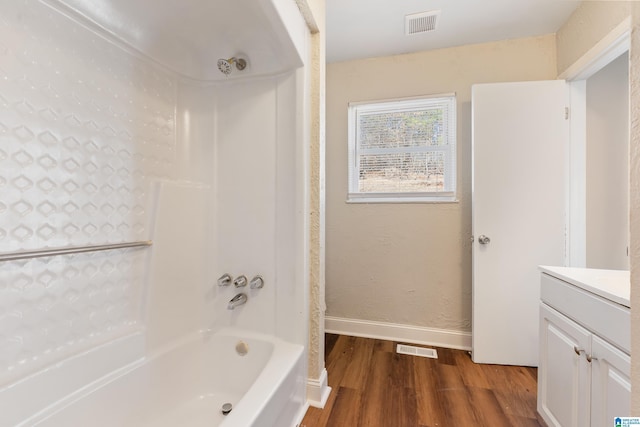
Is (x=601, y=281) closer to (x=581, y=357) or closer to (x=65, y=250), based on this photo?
(x=581, y=357)

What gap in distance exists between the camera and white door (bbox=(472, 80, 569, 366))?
76.1 inches

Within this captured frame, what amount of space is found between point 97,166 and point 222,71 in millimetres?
848

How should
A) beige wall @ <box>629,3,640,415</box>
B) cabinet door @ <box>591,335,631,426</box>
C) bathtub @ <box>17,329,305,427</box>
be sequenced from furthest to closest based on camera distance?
bathtub @ <box>17,329,305,427</box> < cabinet door @ <box>591,335,631,426</box> < beige wall @ <box>629,3,640,415</box>

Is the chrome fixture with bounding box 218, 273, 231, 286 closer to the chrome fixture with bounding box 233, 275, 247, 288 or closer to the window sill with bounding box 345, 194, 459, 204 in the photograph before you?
the chrome fixture with bounding box 233, 275, 247, 288

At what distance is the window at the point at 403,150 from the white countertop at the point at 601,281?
1056 millimetres

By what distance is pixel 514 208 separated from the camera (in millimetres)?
1971

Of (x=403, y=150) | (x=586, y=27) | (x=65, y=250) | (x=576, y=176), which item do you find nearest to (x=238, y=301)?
(x=65, y=250)

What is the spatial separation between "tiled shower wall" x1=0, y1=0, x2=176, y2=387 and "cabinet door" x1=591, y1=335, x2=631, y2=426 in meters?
2.03

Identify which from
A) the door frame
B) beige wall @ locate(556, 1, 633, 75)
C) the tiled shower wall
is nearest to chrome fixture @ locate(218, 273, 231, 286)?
the tiled shower wall

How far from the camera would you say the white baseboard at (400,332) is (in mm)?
2221

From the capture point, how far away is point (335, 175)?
8.27ft

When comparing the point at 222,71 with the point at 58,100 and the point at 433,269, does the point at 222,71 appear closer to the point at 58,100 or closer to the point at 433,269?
the point at 58,100

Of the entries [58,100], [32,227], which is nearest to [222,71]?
[58,100]

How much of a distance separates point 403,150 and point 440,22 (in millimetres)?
932
